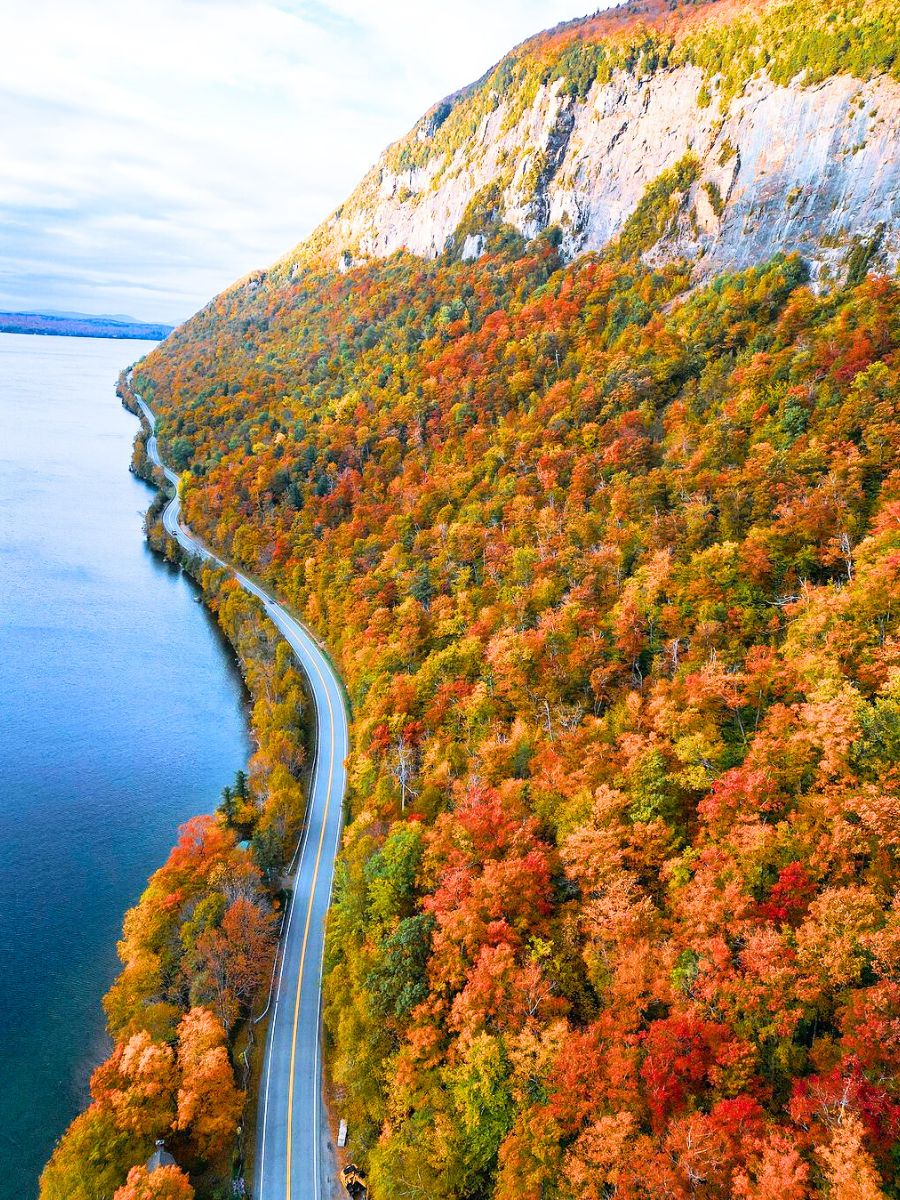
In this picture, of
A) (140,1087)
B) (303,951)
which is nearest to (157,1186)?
(140,1087)

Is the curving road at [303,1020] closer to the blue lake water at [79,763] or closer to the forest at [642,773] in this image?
the forest at [642,773]

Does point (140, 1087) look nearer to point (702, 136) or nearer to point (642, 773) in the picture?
→ point (642, 773)

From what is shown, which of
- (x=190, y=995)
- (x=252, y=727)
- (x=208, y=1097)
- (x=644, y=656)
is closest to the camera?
(x=208, y=1097)

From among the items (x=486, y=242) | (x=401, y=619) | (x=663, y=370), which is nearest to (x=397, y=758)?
(x=401, y=619)

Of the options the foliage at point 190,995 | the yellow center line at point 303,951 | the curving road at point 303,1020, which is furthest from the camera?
the yellow center line at point 303,951

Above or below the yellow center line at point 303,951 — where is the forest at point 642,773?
above

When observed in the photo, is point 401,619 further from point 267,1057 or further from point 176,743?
point 267,1057

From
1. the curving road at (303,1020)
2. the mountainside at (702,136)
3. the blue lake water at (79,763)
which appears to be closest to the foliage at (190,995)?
the curving road at (303,1020)
